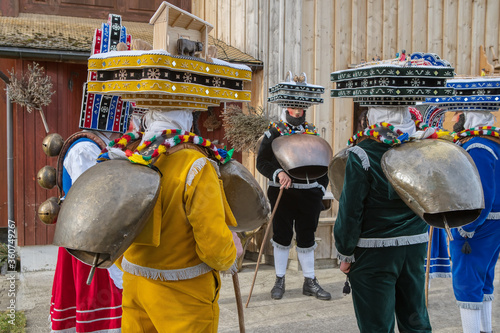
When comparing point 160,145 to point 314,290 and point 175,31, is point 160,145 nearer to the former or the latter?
point 175,31

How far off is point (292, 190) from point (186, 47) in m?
2.94

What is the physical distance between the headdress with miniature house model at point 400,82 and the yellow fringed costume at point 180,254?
104 centimetres

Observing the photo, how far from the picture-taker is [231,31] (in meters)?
6.88

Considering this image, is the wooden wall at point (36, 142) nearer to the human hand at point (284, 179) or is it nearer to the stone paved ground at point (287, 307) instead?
the stone paved ground at point (287, 307)

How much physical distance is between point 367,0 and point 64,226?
222 inches

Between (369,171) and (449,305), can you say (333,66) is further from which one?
(369,171)

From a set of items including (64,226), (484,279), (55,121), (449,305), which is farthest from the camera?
(55,121)

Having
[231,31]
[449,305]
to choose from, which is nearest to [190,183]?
[449,305]

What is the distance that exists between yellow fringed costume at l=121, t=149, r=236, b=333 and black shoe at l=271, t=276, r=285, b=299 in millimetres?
2717

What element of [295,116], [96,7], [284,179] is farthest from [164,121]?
[96,7]

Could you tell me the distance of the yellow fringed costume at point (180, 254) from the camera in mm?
2246

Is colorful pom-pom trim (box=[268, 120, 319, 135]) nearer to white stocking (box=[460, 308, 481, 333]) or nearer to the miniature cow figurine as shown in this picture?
white stocking (box=[460, 308, 481, 333])

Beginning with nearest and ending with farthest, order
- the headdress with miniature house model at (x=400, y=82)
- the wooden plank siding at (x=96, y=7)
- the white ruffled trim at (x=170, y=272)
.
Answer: the white ruffled trim at (x=170, y=272)
the headdress with miniature house model at (x=400, y=82)
the wooden plank siding at (x=96, y=7)

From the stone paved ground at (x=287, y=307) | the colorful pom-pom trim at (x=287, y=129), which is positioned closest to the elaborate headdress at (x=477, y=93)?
the colorful pom-pom trim at (x=287, y=129)
